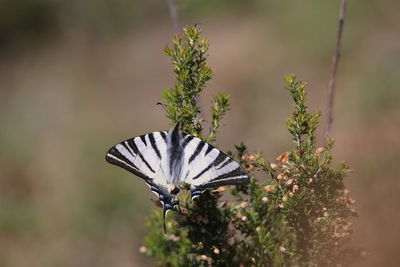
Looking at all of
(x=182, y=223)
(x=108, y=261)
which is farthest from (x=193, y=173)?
(x=108, y=261)

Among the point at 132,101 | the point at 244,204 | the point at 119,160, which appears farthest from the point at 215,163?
the point at 132,101

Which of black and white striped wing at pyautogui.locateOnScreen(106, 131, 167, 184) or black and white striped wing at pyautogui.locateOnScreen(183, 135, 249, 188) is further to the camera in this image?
black and white striped wing at pyautogui.locateOnScreen(106, 131, 167, 184)

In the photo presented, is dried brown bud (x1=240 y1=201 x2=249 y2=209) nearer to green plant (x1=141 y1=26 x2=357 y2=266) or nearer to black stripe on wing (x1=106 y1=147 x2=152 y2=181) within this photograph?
green plant (x1=141 y1=26 x2=357 y2=266)

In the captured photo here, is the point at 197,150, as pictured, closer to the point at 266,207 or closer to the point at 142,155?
the point at 142,155

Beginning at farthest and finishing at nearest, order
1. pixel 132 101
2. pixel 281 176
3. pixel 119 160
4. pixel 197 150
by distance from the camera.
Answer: pixel 132 101, pixel 119 160, pixel 197 150, pixel 281 176

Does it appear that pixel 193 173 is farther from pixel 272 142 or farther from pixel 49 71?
pixel 49 71

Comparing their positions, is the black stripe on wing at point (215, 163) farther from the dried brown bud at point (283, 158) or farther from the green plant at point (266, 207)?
the dried brown bud at point (283, 158)

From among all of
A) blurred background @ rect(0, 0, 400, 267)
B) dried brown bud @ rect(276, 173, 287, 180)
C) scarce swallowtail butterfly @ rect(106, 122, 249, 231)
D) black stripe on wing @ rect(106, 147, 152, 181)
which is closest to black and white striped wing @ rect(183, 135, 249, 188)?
scarce swallowtail butterfly @ rect(106, 122, 249, 231)
